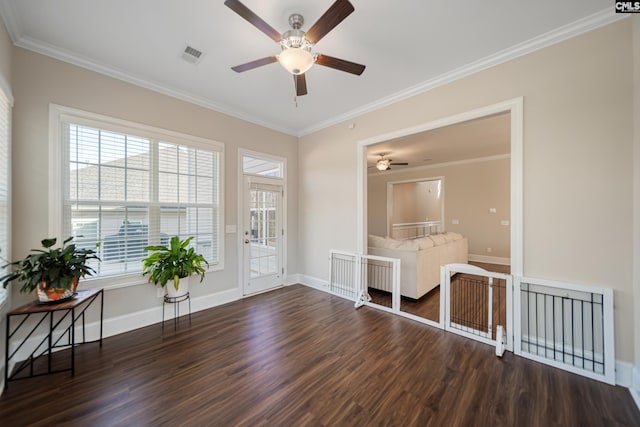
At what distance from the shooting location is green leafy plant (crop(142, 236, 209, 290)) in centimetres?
271

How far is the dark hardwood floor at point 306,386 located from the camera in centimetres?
159

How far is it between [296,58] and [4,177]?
8.63ft

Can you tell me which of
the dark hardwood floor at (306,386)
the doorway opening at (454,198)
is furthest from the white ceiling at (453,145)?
the dark hardwood floor at (306,386)

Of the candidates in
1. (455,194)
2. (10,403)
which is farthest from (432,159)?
(10,403)

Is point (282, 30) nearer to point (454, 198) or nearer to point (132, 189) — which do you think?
point (132, 189)

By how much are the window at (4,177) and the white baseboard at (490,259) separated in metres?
8.56

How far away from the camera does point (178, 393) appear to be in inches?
71.0

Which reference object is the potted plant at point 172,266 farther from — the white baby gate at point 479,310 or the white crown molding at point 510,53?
the white crown molding at point 510,53

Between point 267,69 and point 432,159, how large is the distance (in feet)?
17.5

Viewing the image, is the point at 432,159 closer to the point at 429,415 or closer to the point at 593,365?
the point at 593,365

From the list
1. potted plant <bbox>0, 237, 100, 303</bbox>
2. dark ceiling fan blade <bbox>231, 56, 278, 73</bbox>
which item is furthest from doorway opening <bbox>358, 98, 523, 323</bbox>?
potted plant <bbox>0, 237, 100, 303</bbox>

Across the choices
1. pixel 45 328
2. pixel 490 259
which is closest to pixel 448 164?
pixel 490 259

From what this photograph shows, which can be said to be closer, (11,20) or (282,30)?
(11,20)

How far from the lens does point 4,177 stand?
6.57 ft
